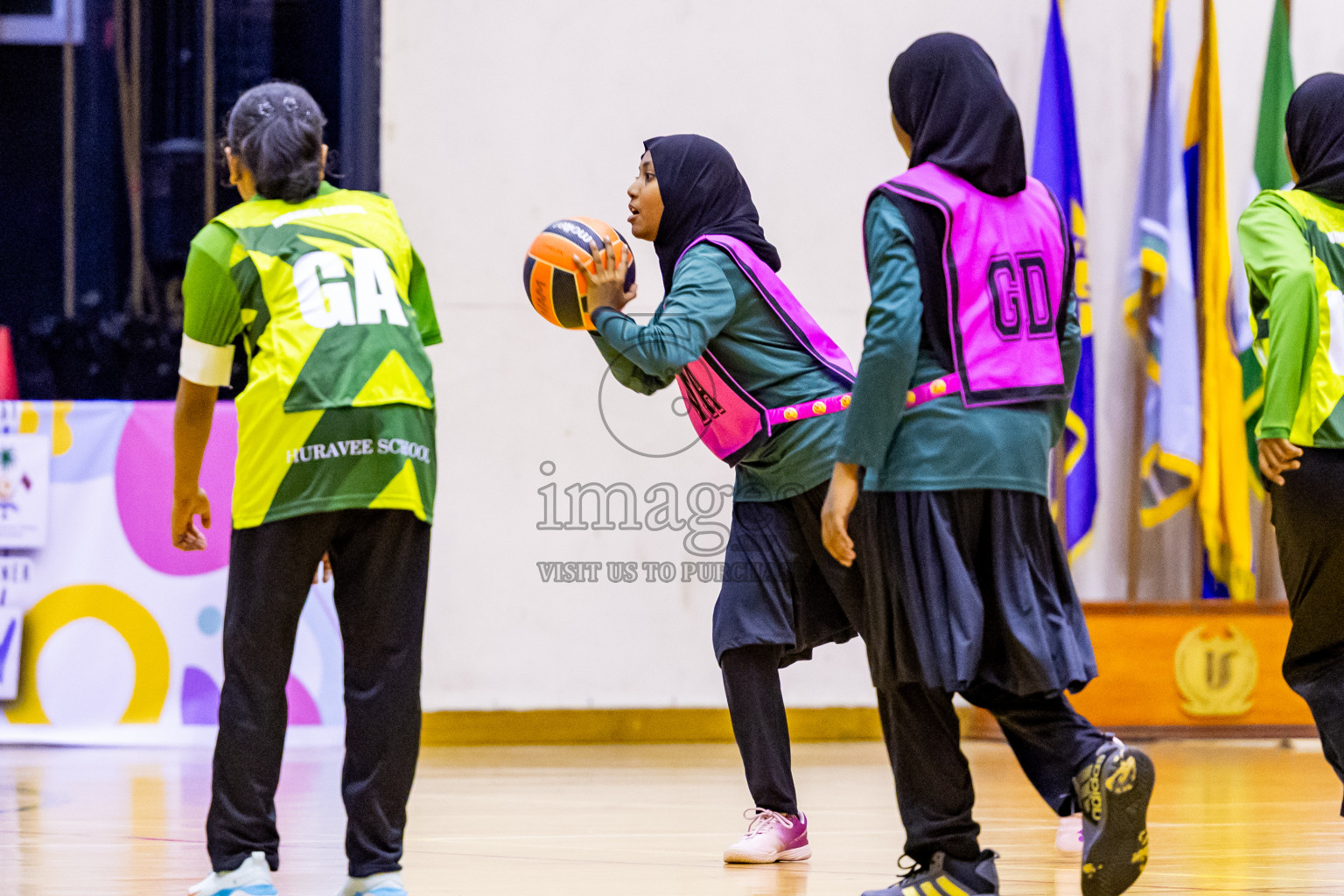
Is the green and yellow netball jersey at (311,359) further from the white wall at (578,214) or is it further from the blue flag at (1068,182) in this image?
the blue flag at (1068,182)

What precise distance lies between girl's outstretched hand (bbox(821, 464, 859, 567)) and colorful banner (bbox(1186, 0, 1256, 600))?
4093mm

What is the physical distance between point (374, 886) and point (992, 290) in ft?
5.22

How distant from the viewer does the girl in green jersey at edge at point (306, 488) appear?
2666 mm

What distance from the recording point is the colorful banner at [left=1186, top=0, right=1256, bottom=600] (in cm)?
620

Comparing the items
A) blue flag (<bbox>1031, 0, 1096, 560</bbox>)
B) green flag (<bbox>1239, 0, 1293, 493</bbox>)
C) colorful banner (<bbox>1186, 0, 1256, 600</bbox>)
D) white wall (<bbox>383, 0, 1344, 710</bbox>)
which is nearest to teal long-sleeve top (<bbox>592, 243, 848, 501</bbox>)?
white wall (<bbox>383, 0, 1344, 710</bbox>)

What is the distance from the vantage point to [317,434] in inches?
104

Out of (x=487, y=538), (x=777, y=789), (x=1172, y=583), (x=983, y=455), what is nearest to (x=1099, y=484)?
(x=1172, y=583)

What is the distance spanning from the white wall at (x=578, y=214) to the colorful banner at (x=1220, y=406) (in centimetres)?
140

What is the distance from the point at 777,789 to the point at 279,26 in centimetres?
426

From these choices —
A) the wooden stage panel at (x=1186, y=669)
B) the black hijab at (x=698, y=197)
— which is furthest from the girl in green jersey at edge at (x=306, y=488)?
the wooden stage panel at (x=1186, y=669)

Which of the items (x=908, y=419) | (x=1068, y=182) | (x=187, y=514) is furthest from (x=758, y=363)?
(x=1068, y=182)

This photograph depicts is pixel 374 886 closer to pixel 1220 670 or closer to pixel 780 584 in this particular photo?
pixel 780 584

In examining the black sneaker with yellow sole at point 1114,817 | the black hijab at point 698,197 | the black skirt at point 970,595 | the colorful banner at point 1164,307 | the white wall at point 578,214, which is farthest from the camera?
the colorful banner at point 1164,307

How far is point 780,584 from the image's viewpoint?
11.4ft
